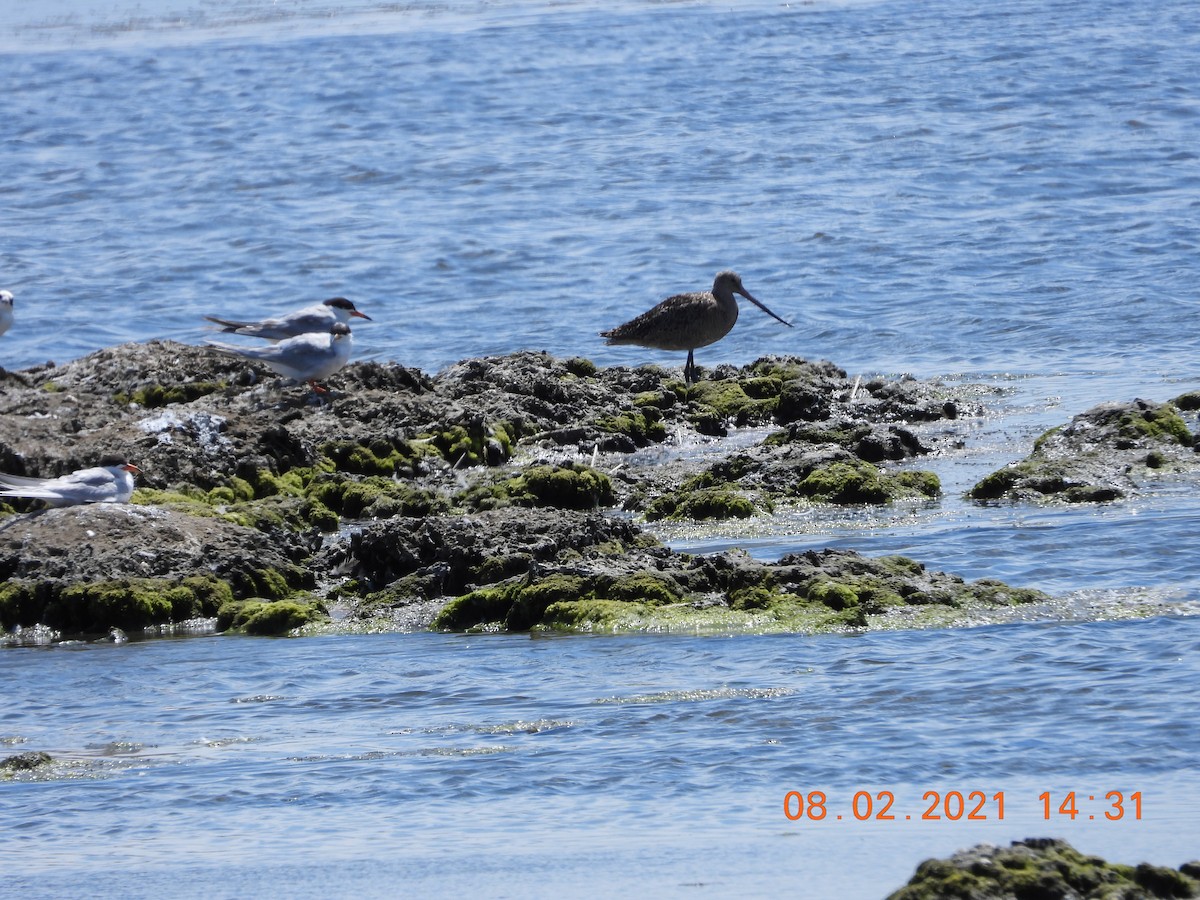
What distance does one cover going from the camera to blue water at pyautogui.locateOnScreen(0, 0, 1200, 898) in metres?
5.53

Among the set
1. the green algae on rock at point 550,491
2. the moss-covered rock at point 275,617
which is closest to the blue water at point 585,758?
the moss-covered rock at point 275,617

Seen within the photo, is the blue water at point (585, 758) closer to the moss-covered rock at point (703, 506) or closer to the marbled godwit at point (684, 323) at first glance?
the moss-covered rock at point (703, 506)

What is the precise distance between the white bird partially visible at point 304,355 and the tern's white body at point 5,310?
340 cm

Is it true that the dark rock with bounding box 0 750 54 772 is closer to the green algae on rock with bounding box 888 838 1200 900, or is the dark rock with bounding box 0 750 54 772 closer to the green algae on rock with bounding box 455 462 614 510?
the green algae on rock with bounding box 888 838 1200 900

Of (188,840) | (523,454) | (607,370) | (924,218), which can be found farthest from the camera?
(924,218)

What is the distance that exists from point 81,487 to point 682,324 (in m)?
5.78

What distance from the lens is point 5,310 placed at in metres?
14.7

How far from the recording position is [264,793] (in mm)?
5898

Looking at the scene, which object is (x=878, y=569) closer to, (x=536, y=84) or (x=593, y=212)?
(x=593, y=212)

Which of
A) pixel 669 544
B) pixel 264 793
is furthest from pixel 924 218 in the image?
pixel 264 793

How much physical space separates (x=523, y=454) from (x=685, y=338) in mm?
2718

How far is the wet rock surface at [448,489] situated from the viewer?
7.89 meters

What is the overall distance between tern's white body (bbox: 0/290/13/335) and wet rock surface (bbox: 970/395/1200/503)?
850 cm
